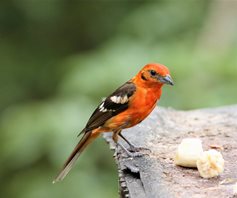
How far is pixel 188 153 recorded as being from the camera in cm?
398

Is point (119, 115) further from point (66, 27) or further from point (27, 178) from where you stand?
point (66, 27)

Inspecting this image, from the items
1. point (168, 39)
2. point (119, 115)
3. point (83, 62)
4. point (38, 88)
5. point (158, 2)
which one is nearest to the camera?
point (119, 115)

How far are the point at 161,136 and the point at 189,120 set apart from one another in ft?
1.54

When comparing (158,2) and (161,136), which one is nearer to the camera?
(161,136)

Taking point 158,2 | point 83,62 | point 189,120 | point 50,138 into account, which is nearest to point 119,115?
point 189,120

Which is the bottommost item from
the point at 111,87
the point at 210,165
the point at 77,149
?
the point at 210,165

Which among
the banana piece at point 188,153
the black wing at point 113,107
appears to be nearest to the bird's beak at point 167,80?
the black wing at point 113,107

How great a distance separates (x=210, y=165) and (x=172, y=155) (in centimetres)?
48

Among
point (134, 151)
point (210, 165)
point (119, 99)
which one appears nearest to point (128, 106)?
point (119, 99)

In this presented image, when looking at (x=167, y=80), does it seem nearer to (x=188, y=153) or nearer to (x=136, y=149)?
(x=136, y=149)

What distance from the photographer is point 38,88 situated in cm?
980

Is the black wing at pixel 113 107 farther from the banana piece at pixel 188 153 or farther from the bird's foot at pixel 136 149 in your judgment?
the banana piece at pixel 188 153

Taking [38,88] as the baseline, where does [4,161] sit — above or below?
below

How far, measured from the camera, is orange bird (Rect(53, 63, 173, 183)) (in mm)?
4557
